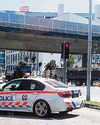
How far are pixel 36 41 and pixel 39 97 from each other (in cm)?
4046

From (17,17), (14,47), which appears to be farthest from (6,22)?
(14,47)

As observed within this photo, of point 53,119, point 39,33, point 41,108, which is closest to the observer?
point 53,119

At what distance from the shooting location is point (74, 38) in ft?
188

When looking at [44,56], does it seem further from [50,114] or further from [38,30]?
[50,114]

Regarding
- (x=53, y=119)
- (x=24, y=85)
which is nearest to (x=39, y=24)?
(x=24, y=85)

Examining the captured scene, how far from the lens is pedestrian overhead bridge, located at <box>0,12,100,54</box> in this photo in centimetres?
4916

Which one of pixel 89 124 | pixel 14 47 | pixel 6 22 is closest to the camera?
pixel 89 124

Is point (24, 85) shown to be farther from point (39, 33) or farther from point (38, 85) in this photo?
point (39, 33)

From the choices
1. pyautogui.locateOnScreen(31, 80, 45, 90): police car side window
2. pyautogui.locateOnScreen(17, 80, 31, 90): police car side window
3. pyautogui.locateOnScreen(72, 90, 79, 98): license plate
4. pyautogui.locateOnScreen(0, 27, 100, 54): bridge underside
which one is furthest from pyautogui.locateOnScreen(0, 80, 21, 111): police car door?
pyautogui.locateOnScreen(0, 27, 100, 54): bridge underside

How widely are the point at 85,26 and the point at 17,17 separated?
11998mm

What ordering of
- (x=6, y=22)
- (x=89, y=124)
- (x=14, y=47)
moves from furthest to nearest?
1. (x=14, y=47)
2. (x=6, y=22)
3. (x=89, y=124)

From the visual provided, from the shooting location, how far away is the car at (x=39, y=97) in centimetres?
1524

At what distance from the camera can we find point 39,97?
50.9 feet

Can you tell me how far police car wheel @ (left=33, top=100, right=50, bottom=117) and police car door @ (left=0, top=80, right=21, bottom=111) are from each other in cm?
101
